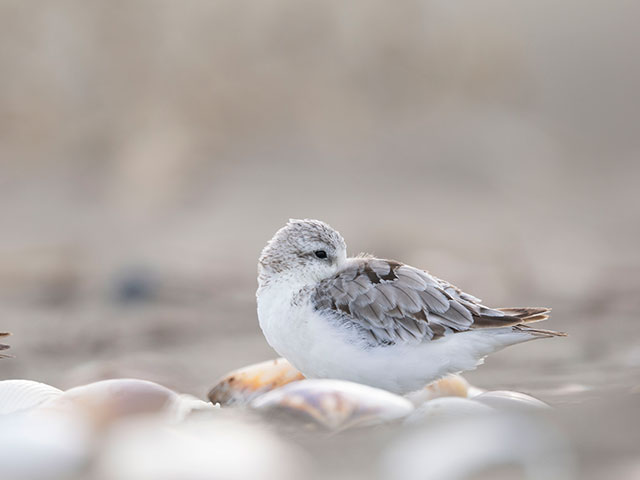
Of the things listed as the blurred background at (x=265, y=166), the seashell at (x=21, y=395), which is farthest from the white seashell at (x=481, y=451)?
the blurred background at (x=265, y=166)

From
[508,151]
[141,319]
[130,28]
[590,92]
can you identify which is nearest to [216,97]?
[130,28]

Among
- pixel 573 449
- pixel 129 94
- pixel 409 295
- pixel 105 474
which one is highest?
pixel 129 94

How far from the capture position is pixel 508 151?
45.1ft

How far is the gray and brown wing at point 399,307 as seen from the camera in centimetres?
407

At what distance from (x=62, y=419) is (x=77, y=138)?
9139 millimetres

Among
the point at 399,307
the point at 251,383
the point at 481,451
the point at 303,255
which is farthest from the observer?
the point at 251,383

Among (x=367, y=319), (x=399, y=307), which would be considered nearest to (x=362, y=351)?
(x=367, y=319)

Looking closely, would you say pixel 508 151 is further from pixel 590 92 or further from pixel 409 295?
pixel 409 295

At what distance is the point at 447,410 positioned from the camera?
3539 millimetres

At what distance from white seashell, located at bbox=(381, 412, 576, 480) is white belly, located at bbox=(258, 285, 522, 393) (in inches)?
37.2

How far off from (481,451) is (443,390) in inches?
67.6

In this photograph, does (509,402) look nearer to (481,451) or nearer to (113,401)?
(481,451)

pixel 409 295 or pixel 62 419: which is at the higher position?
pixel 409 295

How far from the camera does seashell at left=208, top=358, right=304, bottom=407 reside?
441 centimetres
